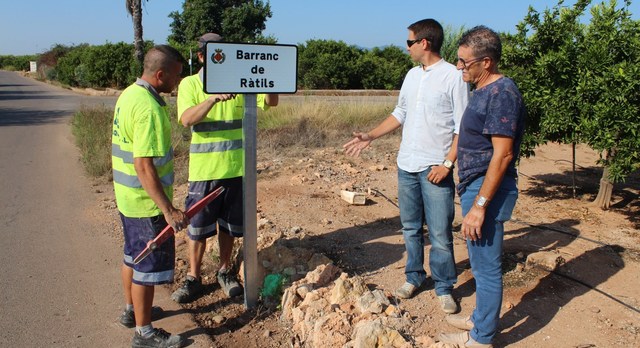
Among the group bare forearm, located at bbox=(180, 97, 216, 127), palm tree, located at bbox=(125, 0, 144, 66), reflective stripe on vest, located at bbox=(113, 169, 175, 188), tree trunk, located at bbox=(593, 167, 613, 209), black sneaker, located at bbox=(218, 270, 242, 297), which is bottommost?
black sneaker, located at bbox=(218, 270, 242, 297)

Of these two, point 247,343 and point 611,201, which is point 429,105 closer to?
point 247,343

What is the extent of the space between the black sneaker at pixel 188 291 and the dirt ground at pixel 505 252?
0.06 m

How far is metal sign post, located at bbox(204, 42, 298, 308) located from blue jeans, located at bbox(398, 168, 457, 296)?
1.07 meters

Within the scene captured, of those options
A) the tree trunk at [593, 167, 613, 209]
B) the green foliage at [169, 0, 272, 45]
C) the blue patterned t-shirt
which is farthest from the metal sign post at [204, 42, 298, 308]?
the green foliage at [169, 0, 272, 45]

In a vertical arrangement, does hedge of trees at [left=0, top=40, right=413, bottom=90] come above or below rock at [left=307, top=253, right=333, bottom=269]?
above

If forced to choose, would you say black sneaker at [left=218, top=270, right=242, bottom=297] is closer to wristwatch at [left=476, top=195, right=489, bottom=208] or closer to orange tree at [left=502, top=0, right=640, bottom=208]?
wristwatch at [left=476, top=195, right=489, bottom=208]

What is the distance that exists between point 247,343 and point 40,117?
50.5 feet

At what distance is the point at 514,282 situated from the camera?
4207 mm

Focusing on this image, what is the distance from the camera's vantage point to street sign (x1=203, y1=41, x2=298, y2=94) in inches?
133

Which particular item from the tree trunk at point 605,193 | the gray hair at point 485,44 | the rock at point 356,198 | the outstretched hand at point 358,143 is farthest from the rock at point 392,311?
the tree trunk at point 605,193

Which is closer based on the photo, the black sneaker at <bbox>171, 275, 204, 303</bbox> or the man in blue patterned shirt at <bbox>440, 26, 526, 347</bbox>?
the man in blue patterned shirt at <bbox>440, 26, 526, 347</bbox>

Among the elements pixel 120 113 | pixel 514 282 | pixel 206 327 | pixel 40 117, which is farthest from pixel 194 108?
pixel 40 117

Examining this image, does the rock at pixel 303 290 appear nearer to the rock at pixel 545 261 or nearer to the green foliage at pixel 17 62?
the rock at pixel 545 261

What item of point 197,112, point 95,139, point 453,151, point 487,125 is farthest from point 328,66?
point 487,125
